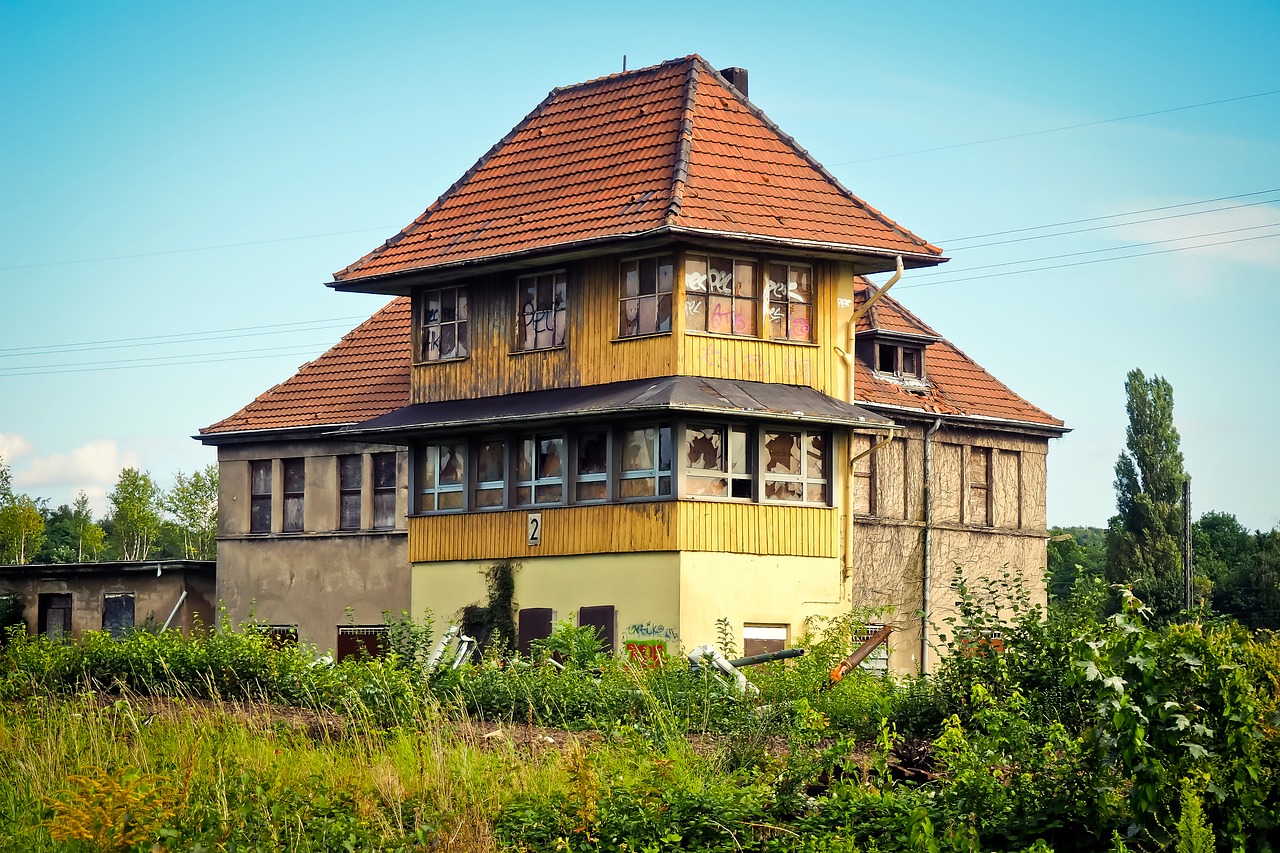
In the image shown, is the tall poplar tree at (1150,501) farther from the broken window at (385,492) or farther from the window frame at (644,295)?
the window frame at (644,295)

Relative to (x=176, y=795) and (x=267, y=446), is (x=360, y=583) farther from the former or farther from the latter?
(x=176, y=795)

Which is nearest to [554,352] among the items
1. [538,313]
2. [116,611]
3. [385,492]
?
[538,313]

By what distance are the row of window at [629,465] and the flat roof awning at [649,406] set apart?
22.0 inches

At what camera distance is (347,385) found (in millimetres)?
→ 40688

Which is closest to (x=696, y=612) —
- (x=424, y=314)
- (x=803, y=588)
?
(x=803, y=588)

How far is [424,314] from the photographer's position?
31.8m

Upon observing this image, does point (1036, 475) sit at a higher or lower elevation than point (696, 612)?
higher

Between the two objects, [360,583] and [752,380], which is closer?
[752,380]

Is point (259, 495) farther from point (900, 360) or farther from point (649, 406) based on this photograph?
point (649, 406)

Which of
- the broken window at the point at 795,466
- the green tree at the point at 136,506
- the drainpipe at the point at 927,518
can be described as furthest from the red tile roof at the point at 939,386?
the green tree at the point at 136,506

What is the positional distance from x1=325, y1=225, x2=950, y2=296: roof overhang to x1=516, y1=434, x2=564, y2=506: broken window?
3072mm

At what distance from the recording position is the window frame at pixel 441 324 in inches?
1224

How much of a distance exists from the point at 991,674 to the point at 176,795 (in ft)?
25.6

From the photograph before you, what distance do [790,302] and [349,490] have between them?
593 inches
